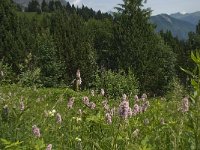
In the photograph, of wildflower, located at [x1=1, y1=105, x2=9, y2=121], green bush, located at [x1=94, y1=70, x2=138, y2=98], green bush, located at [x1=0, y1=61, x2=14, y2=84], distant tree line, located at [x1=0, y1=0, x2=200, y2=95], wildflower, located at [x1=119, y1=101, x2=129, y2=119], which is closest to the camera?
wildflower, located at [x1=119, y1=101, x2=129, y2=119]

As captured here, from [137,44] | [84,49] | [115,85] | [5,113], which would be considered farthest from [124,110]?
[84,49]

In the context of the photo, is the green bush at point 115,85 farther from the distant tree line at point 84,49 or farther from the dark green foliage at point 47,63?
the dark green foliage at point 47,63

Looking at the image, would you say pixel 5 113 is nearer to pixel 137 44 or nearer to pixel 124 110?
pixel 124 110

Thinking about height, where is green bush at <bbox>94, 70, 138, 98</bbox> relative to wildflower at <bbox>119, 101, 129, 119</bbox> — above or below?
below

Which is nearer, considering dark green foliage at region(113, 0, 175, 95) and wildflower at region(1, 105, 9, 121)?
wildflower at region(1, 105, 9, 121)

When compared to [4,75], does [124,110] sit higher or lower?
higher

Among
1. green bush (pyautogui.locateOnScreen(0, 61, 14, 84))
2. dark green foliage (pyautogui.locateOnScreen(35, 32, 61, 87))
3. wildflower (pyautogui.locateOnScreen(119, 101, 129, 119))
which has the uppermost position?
wildflower (pyautogui.locateOnScreen(119, 101, 129, 119))

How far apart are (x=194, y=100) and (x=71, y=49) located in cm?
5074

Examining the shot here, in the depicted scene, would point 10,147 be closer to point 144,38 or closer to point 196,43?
point 144,38

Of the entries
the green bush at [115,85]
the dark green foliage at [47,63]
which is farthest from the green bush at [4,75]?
the dark green foliage at [47,63]

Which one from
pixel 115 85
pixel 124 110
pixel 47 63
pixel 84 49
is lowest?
pixel 47 63

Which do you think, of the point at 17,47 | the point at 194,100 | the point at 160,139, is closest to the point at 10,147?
the point at 194,100

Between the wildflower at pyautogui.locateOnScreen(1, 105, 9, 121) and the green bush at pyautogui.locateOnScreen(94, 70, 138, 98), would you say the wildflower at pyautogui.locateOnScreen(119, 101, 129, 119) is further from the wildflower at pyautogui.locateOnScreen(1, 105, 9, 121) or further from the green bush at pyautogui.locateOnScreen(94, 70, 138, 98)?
the green bush at pyautogui.locateOnScreen(94, 70, 138, 98)

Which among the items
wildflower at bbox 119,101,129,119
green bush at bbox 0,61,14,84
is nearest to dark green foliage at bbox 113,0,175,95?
green bush at bbox 0,61,14,84
